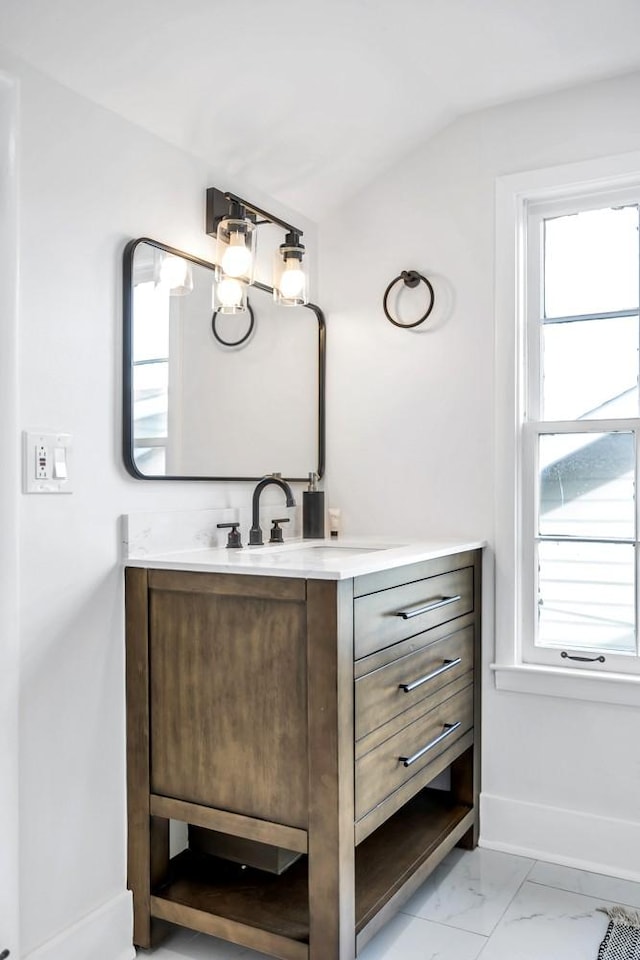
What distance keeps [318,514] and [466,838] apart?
3.66ft

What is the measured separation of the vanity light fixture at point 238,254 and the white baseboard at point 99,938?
1580 mm

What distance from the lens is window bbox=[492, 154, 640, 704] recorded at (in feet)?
7.63

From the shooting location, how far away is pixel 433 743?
6.88 ft

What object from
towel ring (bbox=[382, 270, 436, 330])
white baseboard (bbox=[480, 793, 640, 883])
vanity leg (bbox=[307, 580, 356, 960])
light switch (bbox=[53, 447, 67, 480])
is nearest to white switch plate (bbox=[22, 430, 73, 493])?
light switch (bbox=[53, 447, 67, 480])

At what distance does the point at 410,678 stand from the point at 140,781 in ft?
2.37

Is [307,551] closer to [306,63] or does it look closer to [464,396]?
[464,396]

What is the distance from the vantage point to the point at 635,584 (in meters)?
2.30

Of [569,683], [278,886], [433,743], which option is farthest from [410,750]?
[569,683]

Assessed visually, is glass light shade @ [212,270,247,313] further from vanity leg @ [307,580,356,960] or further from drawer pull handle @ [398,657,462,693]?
drawer pull handle @ [398,657,462,693]

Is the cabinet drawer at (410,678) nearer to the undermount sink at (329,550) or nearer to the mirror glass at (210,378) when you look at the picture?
the undermount sink at (329,550)

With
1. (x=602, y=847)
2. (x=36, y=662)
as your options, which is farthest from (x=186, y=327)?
(x=602, y=847)

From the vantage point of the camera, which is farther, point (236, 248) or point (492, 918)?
point (236, 248)

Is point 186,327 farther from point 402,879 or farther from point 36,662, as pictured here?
point 402,879

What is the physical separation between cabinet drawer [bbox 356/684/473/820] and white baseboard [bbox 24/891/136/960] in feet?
2.19
